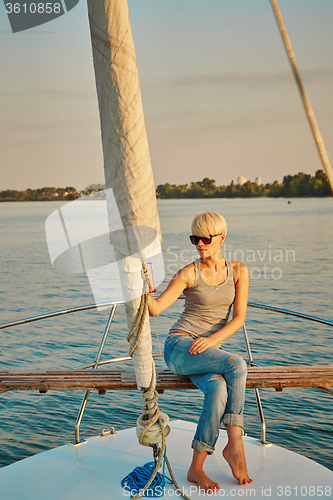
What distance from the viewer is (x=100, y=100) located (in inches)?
85.4

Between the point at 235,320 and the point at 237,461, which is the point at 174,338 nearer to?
the point at 235,320

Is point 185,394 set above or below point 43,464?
below

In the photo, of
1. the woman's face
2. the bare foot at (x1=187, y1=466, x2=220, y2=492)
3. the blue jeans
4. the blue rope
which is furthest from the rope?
the blue rope

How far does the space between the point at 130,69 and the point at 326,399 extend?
21.9 feet

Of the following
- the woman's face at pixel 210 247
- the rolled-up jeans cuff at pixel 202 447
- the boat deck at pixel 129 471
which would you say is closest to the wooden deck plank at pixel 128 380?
the rolled-up jeans cuff at pixel 202 447

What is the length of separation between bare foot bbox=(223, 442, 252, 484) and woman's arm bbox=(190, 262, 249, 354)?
559mm

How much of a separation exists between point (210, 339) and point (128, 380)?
539 mm

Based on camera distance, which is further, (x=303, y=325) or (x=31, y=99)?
(x=31, y=99)

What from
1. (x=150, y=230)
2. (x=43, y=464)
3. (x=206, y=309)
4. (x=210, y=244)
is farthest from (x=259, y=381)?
(x=43, y=464)

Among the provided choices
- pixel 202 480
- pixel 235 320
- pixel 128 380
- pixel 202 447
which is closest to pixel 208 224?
→ pixel 235 320

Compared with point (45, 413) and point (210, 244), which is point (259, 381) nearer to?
point (210, 244)

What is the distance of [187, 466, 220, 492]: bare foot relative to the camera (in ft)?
9.14

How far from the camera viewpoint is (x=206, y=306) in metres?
3.09

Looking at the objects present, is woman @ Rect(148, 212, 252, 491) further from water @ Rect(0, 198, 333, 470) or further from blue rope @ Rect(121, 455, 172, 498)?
water @ Rect(0, 198, 333, 470)
